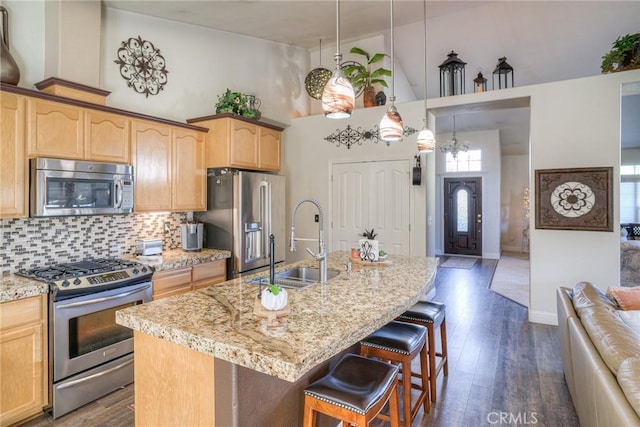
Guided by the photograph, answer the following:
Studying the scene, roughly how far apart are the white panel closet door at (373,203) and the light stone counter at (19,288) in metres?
3.54

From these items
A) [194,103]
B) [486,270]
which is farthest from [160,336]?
[486,270]

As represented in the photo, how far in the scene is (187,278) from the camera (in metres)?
3.35

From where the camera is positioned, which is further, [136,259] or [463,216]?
[463,216]

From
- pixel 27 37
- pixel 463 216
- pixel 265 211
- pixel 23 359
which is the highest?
pixel 27 37

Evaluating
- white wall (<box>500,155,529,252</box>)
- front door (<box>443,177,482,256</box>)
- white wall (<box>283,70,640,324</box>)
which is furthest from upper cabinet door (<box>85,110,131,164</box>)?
white wall (<box>500,155,529,252</box>)

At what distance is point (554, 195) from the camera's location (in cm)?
396

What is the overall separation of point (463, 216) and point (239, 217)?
279 inches

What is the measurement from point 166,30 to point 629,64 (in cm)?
503

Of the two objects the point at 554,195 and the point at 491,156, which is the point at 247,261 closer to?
the point at 554,195

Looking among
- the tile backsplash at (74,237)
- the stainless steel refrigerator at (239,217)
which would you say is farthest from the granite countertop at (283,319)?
the tile backsplash at (74,237)

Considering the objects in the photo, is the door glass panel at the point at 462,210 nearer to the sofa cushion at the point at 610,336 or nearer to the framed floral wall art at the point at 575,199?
the framed floral wall art at the point at 575,199

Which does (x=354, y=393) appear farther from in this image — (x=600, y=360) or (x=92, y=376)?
(x=92, y=376)

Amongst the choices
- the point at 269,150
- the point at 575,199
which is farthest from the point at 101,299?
the point at 575,199

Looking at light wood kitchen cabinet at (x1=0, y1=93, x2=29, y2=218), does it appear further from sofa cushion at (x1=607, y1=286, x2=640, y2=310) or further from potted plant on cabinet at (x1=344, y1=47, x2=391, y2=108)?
sofa cushion at (x1=607, y1=286, x2=640, y2=310)
